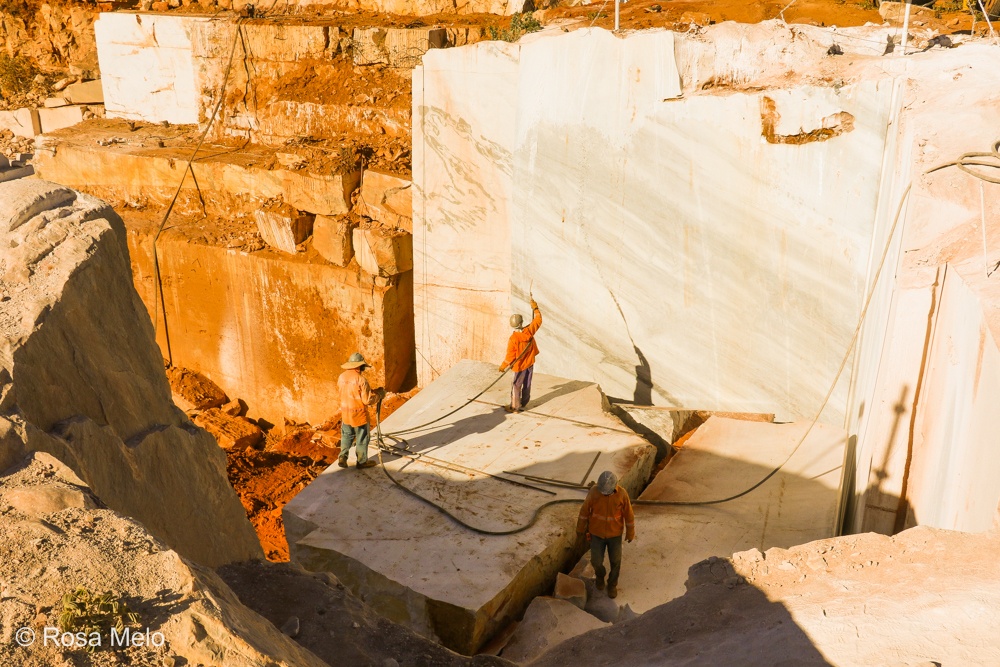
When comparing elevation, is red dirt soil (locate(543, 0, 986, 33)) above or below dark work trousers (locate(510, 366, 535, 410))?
above

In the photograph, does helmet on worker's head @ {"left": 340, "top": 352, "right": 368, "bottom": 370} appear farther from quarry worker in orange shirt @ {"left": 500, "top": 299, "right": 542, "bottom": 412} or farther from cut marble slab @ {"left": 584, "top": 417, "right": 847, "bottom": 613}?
cut marble slab @ {"left": 584, "top": 417, "right": 847, "bottom": 613}

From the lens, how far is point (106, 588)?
7.86ft

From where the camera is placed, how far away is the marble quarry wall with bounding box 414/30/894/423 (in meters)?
6.81

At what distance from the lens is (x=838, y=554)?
3.92 metres

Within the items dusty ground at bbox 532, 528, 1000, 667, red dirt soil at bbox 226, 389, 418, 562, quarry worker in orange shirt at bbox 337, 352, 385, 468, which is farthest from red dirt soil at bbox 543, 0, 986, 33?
dusty ground at bbox 532, 528, 1000, 667

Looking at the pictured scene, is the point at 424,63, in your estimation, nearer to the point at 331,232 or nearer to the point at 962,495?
the point at 331,232

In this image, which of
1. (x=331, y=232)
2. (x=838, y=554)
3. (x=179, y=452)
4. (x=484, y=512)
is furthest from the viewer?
(x=331, y=232)

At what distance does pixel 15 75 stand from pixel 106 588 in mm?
15574

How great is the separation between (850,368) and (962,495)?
301 cm

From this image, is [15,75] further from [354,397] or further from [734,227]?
[734,227]

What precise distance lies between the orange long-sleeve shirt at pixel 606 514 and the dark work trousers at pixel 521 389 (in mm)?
2323

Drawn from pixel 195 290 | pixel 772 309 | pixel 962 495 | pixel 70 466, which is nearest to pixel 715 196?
pixel 772 309

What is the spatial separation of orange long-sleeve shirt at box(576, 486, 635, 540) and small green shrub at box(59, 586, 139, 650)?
365 cm

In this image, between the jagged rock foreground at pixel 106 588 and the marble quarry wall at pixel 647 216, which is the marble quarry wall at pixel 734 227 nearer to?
the marble quarry wall at pixel 647 216
